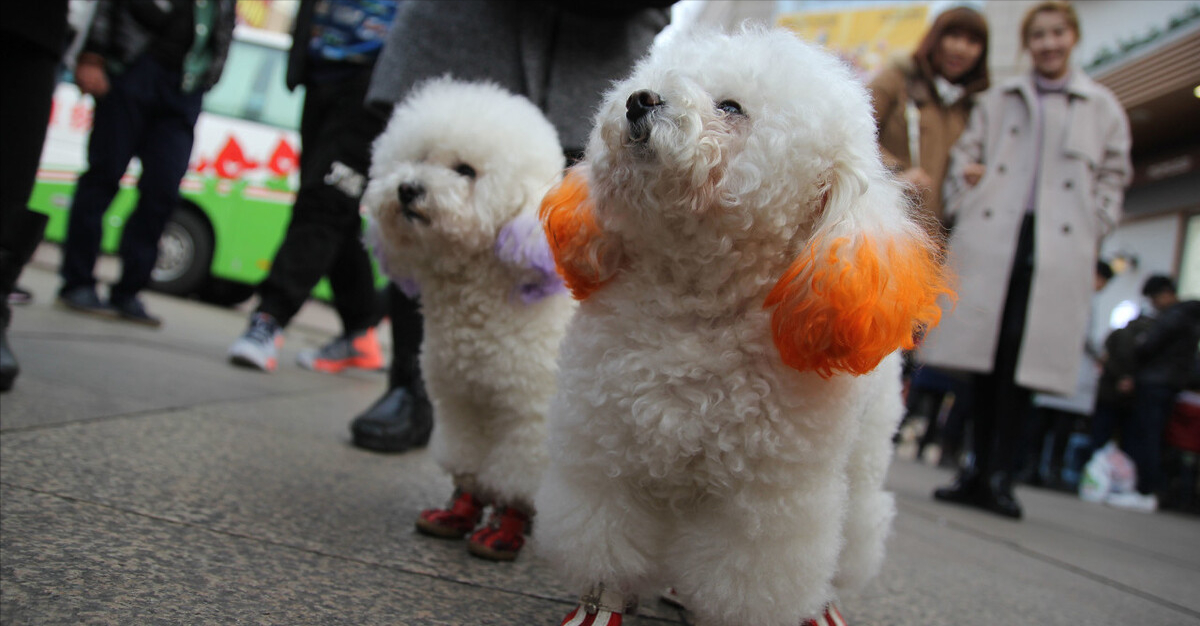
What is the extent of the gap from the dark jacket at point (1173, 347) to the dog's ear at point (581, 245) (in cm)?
808

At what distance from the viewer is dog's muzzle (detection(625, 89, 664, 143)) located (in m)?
1.29

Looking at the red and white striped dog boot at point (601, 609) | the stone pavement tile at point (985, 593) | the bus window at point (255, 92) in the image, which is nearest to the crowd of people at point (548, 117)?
the stone pavement tile at point (985, 593)

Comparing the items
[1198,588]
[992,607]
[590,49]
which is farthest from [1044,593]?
[590,49]

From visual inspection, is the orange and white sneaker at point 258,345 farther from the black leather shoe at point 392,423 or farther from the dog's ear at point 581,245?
the dog's ear at point 581,245

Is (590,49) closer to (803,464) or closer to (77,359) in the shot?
(803,464)

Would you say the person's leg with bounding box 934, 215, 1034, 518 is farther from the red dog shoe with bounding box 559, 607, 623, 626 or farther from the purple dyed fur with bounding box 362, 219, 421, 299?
the red dog shoe with bounding box 559, 607, 623, 626

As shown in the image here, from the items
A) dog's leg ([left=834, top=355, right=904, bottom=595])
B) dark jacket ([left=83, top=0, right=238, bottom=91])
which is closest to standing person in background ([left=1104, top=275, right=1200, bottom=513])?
dog's leg ([left=834, top=355, right=904, bottom=595])

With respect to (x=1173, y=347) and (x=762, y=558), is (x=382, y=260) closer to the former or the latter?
(x=762, y=558)

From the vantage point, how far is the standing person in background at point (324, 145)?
3.27 m

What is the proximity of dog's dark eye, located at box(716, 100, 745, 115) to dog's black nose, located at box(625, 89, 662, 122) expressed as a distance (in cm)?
14

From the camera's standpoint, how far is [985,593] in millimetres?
2436

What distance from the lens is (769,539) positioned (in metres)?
1.32

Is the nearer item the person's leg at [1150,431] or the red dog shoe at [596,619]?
the red dog shoe at [596,619]

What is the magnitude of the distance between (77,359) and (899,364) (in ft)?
9.95
